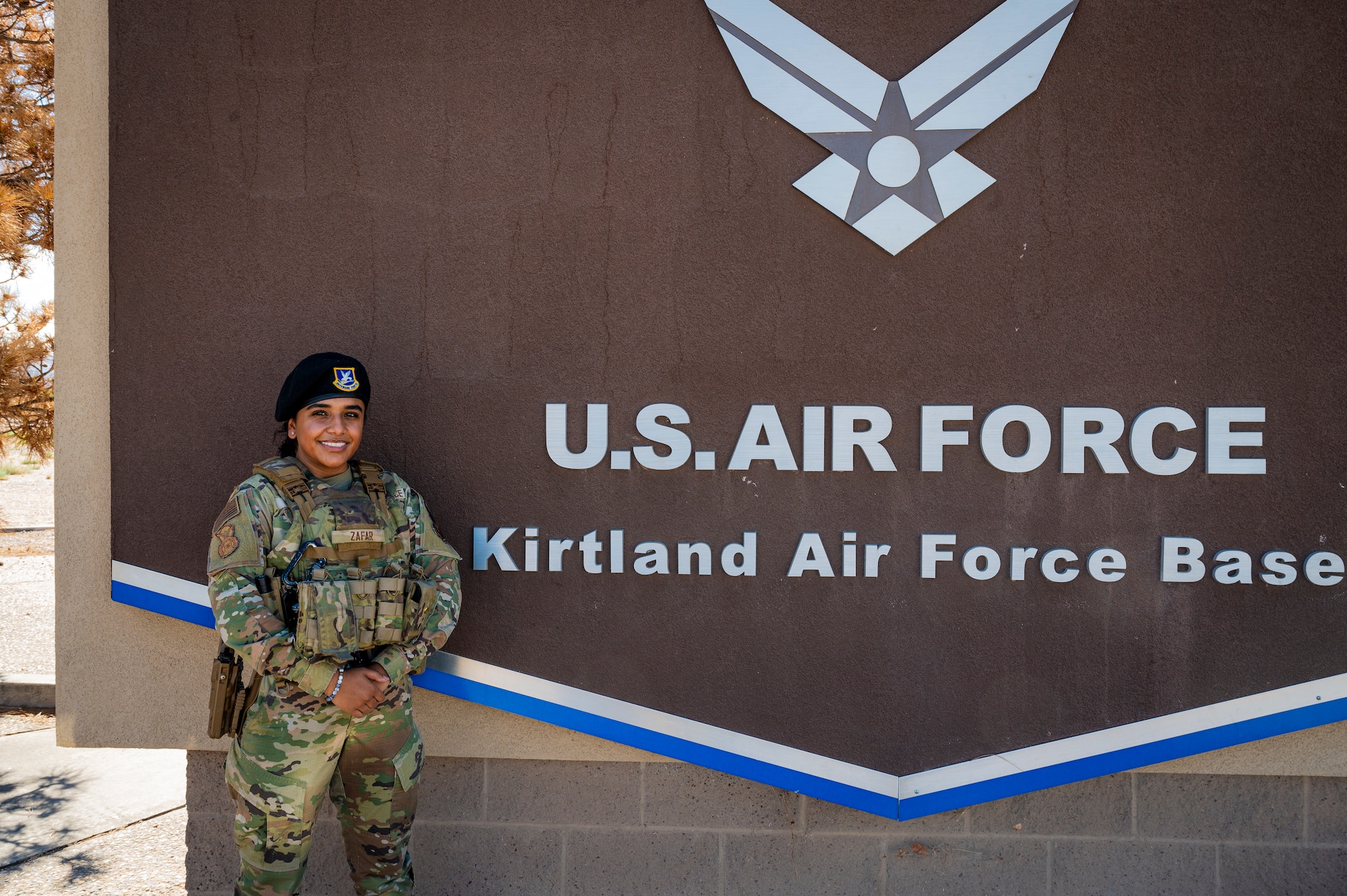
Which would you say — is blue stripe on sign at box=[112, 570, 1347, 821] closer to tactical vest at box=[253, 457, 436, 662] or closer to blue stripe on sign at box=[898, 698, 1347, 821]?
blue stripe on sign at box=[898, 698, 1347, 821]

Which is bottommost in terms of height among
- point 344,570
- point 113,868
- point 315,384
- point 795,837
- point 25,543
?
point 113,868

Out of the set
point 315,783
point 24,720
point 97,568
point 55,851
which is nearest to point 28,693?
point 24,720

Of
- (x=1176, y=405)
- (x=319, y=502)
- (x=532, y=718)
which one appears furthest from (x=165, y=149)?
(x=1176, y=405)

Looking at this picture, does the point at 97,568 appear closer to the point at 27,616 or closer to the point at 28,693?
the point at 28,693

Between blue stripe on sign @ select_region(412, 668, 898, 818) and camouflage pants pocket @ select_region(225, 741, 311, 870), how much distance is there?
0.54m

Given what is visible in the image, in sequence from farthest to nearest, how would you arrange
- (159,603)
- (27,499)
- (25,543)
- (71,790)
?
(27,499) → (25,543) → (71,790) → (159,603)

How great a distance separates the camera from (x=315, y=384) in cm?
231

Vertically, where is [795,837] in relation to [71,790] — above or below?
above

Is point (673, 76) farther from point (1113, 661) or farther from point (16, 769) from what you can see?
point (16, 769)

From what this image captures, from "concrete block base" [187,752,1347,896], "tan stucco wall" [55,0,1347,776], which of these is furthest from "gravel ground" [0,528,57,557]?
"concrete block base" [187,752,1347,896]

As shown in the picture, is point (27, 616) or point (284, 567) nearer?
point (284, 567)

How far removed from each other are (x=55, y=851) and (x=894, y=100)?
3898 mm

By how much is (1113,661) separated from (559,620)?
1.69 m

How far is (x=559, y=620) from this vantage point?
2.74 meters
